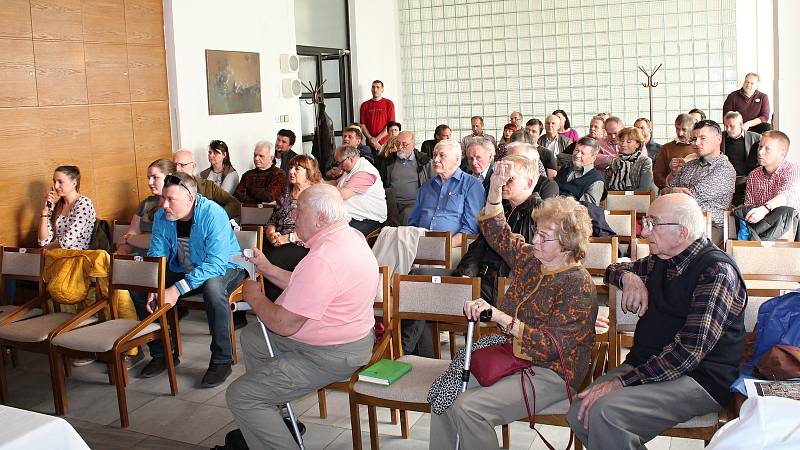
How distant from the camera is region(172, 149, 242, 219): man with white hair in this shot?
6.52 meters

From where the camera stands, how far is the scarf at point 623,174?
7.15 m

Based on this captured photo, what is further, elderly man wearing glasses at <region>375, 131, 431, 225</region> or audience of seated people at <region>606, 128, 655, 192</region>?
→ elderly man wearing glasses at <region>375, 131, 431, 225</region>

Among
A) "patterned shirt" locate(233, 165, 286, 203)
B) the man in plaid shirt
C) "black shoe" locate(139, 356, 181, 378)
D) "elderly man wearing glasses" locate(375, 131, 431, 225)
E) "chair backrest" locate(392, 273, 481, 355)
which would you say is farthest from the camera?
"elderly man wearing glasses" locate(375, 131, 431, 225)

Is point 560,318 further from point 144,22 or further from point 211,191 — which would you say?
point 144,22

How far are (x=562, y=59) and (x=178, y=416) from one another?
958 centimetres

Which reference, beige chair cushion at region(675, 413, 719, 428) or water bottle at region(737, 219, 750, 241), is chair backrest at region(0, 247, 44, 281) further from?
water bottle at region(737, 219, 750, 241)

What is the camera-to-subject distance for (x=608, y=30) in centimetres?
1204

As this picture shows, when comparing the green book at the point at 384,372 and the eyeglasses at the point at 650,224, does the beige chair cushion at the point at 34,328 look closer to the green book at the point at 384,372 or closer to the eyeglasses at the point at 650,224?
the green book at the point at 384,372

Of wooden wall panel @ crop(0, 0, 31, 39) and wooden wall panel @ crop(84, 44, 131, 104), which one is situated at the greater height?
wooden wall panel @ crop(0, 0, 31, 39)

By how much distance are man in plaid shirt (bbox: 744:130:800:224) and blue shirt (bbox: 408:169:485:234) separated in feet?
6.17

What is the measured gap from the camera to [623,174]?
720cm

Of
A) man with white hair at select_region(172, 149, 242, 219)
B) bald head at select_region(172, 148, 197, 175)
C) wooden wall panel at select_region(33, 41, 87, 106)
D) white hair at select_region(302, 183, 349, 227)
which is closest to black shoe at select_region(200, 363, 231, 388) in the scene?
white hair at select_region(302, 183, 349, 227)

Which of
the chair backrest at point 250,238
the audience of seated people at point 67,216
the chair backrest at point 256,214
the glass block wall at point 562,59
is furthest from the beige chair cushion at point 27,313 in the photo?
the glass block wall at point 562,59

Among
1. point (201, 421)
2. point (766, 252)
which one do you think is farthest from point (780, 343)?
point (201, 421)
